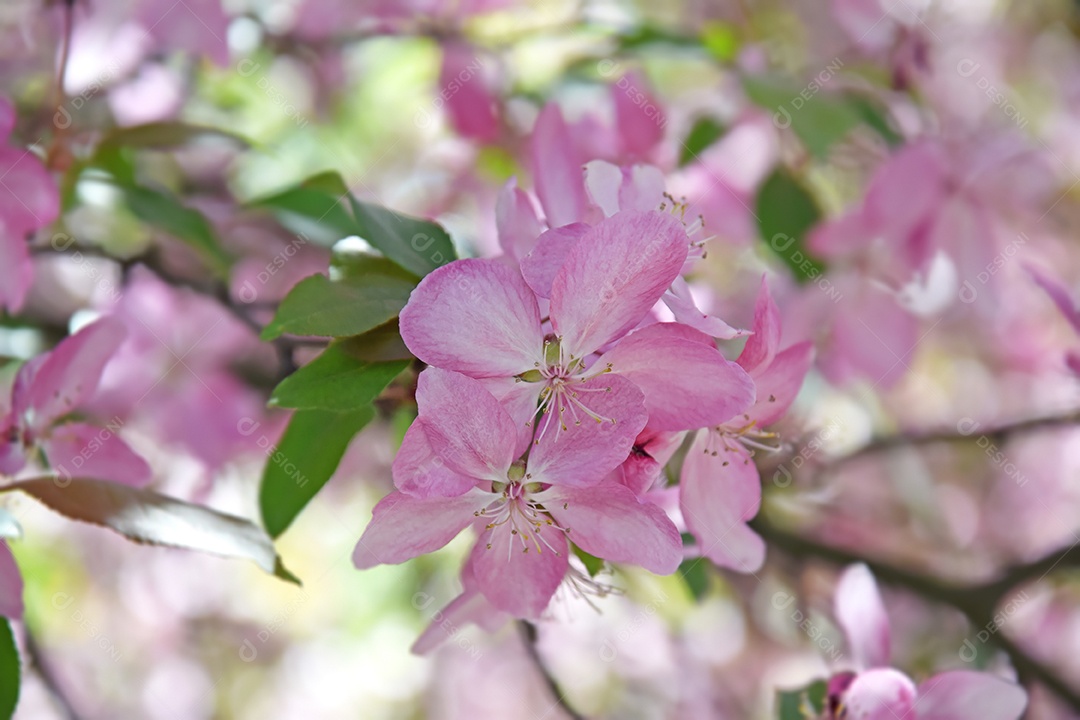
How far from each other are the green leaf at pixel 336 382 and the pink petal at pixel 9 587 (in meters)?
0.24

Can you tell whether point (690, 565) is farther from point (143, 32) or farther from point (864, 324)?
point (143, 32)

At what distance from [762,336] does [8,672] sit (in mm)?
622

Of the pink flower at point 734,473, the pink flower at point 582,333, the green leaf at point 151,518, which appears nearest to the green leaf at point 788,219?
the pink flower at point 734,473

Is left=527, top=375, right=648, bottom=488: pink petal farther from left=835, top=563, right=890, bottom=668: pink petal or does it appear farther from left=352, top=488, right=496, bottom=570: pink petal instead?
left=835, top=563, right=890, bottom=668: pink petal

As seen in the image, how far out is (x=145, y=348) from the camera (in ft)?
4.77

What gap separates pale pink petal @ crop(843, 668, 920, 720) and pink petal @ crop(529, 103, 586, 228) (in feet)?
1.49

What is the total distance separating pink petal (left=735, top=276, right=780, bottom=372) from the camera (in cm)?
60

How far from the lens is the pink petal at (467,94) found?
1559 millimetres

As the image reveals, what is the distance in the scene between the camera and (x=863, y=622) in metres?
0.84

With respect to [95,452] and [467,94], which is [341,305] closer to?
[95,452]

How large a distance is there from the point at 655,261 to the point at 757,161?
1.06 metres

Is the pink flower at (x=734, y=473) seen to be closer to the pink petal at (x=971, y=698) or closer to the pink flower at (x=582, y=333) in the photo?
the pink flower at (x=582, y=333)

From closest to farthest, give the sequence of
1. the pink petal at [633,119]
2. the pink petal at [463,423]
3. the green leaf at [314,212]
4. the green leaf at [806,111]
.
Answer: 1. the pink petal at [463,423]
2. the green leaf at [314,212]
3. the green leaf at [806,111]
4. the pink petal at [633,119]

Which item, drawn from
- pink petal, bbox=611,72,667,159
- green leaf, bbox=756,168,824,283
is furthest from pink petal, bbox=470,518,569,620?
pink petal, bbox=611,72,667,159
